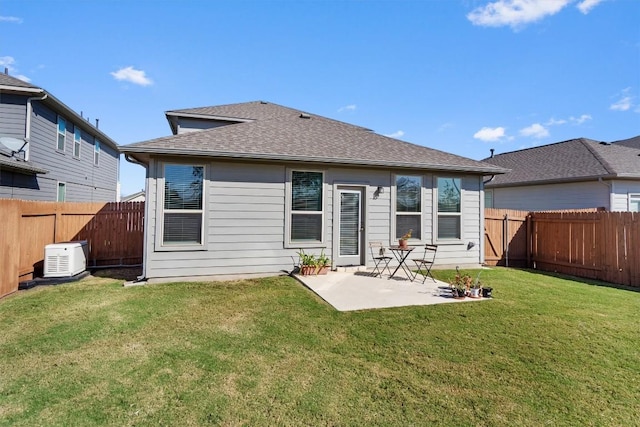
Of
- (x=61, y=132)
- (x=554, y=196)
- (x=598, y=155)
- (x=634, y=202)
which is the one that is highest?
(x=61, y=132)

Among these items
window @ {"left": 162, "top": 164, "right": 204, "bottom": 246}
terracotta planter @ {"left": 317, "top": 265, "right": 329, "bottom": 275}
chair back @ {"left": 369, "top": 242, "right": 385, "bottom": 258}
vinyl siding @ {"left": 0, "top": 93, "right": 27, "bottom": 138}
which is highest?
vinyl siding @ {"left": 0, "top": 93, "right": 27, "bottom": 138}

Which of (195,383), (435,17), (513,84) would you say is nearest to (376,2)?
(435,17)

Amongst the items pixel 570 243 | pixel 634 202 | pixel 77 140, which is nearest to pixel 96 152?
pixel 77 140

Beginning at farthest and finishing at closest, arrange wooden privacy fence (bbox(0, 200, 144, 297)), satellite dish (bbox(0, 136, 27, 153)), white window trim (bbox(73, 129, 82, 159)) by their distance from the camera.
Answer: white window trim (bbox(73, 129, 82, 159)) → satellite dish (bbox(0, 136, 27, 153)) → wooden privacy fence (bbox(0, 200, 144, 297))

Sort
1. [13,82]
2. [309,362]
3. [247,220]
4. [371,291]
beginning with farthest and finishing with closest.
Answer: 1. [13,82]
2. [247,220]
3. [371,291]
4. [309,362]

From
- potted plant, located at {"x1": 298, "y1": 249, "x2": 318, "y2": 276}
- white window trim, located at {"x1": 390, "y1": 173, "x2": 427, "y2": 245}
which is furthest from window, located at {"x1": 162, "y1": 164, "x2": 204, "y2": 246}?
white window trim, located at {"x1": 390, "y1": 173, "x2": 427, "y2": 245}

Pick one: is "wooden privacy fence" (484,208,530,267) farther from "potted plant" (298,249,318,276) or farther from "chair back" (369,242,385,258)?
"potted plant" (298,249,318,276)

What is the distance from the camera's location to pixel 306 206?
7.27 meters

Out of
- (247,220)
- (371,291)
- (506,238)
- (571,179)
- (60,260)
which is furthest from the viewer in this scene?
(571,179)

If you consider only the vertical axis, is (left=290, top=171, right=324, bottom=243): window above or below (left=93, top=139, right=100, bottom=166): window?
below

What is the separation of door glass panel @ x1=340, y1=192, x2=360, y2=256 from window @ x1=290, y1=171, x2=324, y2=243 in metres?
0.56

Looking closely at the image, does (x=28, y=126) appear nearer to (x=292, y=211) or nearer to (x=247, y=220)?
(x=247, y=220)

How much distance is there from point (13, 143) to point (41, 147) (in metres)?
1.25

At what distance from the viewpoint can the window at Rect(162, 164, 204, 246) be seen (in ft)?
20.9
